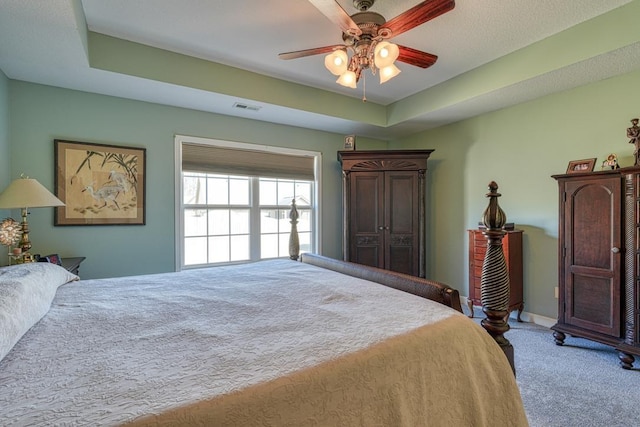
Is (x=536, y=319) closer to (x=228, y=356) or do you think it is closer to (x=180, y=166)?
(x=228, y=356)

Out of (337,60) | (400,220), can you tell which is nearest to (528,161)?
(400,220)

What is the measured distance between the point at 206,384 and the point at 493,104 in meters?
3.92

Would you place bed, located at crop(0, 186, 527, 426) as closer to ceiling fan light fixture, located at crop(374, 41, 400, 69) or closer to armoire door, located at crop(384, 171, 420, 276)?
ceiling fan light fixture, located at crop(374, 41, 400, 69)

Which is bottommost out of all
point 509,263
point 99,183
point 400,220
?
point 509,263

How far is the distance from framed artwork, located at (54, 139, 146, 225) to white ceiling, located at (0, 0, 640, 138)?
1.96 feet

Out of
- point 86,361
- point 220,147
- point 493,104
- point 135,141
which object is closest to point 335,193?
point 220,147

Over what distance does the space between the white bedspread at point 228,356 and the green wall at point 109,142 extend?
1603 mm

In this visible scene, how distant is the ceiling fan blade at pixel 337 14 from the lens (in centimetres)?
165

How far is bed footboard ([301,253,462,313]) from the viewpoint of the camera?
1.49 m

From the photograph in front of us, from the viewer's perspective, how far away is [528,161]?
347 centimetres

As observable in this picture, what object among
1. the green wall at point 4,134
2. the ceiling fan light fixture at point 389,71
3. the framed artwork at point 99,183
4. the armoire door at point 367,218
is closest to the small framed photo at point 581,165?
the armoire door at point 367,218

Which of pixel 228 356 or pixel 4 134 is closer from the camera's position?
pixel 228 356

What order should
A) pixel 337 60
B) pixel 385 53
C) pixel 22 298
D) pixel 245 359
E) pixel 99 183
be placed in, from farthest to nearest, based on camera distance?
pixel 99 183, pixel 337 60, pixel 385 53, pixel 22 298, pixel 245 359

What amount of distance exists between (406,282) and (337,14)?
1581mm
